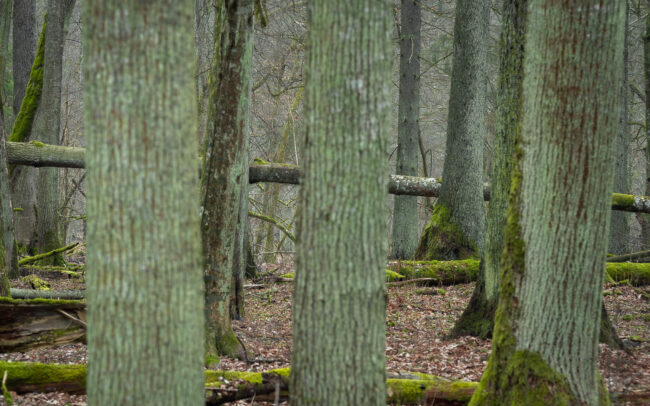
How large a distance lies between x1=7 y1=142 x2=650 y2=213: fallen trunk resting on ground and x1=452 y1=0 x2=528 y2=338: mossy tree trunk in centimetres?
508

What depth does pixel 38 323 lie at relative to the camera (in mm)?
5340

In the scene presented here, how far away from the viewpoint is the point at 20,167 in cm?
1076

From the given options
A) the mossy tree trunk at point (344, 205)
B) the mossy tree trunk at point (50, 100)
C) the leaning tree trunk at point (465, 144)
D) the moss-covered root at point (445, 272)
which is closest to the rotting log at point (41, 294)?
the mossy tree trunk at point (50, 100)

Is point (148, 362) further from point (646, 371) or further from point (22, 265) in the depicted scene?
point (22, 265)

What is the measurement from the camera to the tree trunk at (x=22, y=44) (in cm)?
1288

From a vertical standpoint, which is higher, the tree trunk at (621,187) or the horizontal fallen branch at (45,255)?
the tree trunk at (621,187)

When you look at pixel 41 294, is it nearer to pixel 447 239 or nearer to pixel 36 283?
pixel 36 283

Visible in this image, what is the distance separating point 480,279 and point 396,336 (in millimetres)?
1384

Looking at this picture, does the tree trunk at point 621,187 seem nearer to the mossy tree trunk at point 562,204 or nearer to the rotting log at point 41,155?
the mossy tree trunk at point 562,204

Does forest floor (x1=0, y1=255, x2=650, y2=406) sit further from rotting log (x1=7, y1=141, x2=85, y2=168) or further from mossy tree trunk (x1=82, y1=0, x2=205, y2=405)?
rotting log (x1=7, y1=141, x2=85, y2=168)

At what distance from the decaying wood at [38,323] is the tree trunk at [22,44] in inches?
370

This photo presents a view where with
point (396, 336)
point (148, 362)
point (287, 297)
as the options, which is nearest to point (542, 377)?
point (148, 362)

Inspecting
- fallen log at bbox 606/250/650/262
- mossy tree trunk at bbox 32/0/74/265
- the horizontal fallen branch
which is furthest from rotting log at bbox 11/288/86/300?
fallen log at bbox 606/250/650/262

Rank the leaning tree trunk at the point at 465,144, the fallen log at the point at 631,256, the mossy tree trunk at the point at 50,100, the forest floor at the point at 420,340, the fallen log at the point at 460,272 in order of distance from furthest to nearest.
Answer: the mossy tree trunk at the point at 50,100 < the fallen log at the point at 631,256 < the leaning tree trunk at the point at 465,144 < the fallen log at the point at 460,272 < the forest floor at the point at 420,340
